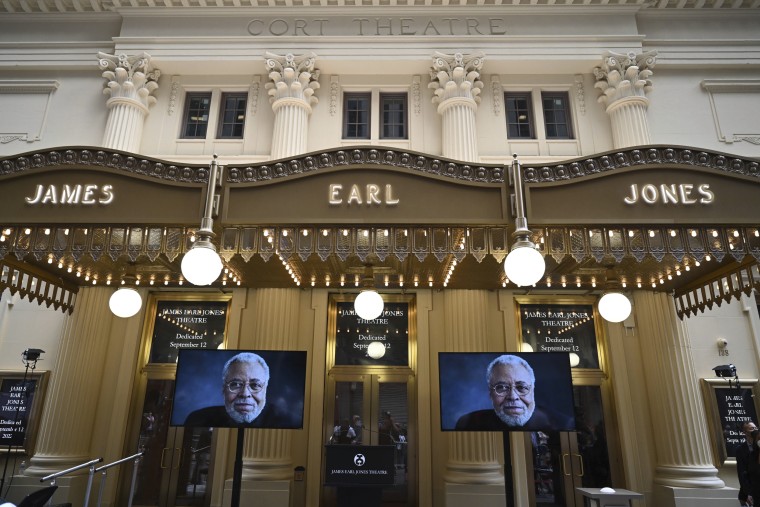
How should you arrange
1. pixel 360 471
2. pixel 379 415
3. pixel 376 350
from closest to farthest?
pixel 360 471
pixel 379 415
pixel 376 350

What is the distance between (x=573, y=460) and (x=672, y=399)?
2030 mm

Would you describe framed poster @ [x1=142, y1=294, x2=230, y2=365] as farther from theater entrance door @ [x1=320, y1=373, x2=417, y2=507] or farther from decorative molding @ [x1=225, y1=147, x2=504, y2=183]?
decorative molding @ [x1=225, y1=147, x2=504, y2=183]

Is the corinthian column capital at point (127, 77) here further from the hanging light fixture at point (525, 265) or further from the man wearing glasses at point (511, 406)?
the hanging light fixture at point (525, 265)

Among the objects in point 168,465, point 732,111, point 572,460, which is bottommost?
point 168,465

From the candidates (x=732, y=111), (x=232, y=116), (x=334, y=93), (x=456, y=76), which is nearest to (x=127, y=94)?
(x=232, y=116)

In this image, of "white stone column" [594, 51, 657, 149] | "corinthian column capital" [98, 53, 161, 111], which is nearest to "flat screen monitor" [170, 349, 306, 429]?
"corinthian column capital" [98, 53, 161, 111]

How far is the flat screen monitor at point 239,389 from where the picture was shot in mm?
6180

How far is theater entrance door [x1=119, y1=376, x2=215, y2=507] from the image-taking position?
8547mm

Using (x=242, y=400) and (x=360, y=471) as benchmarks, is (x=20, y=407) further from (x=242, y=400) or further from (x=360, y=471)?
(x=360, y=471)

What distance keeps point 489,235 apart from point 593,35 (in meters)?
7.68

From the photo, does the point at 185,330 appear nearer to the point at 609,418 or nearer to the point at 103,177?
the point at 103,177

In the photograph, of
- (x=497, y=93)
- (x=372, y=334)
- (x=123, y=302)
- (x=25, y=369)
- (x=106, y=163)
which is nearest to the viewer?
(x=106, y=163)

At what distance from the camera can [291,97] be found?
10.1m

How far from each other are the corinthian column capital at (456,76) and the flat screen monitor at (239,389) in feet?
21.5
